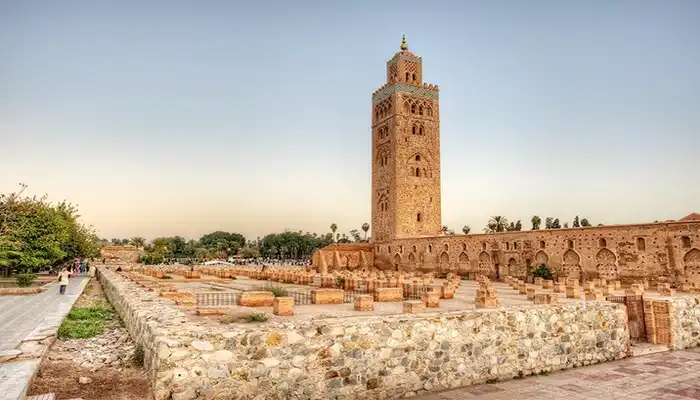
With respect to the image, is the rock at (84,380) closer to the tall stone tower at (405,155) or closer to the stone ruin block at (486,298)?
the stone ruin block at (486,298)

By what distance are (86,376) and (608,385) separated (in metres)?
6.83

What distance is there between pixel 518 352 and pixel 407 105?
109ft

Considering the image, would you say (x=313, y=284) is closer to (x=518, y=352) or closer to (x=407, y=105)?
(x=518, y=352)

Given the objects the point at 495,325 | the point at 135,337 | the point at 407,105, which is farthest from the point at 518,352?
the point at 407,105

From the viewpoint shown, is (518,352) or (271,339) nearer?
(271,339)

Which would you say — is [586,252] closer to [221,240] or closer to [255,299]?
[255,299]

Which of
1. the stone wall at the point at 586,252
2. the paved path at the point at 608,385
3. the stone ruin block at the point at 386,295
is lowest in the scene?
the paved path at the point at 608,385

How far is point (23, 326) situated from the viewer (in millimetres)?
8070

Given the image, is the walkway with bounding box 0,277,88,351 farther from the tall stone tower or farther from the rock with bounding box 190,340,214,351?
the tall stone tower

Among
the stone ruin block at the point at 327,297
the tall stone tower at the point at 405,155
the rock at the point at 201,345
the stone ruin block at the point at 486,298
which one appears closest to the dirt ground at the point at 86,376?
the rock at the point at 201,345

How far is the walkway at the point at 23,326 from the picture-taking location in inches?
171

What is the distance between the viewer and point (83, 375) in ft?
17.4

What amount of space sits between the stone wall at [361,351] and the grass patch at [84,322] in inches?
46.7

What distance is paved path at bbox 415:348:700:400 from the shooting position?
18.8ft
